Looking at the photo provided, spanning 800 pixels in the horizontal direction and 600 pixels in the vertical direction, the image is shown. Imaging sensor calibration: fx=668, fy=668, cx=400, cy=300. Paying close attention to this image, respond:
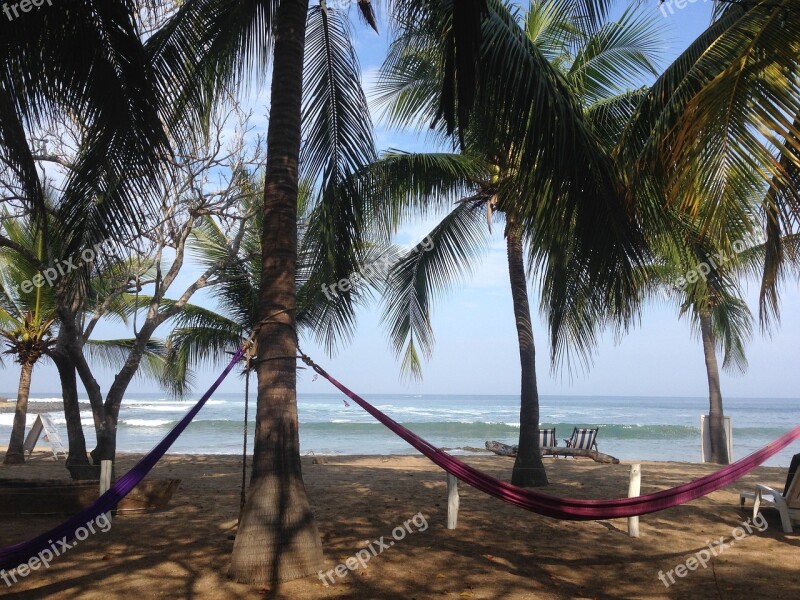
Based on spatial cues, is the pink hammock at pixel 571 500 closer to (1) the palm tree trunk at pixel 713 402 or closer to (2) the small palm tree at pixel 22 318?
(2) the small palm tree at pixel 22 318

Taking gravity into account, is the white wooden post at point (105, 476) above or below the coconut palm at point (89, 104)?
below

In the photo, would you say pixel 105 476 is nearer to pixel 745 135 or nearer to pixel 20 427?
pixel 745 135

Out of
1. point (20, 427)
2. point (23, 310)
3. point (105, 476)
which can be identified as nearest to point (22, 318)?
point (23, 310)

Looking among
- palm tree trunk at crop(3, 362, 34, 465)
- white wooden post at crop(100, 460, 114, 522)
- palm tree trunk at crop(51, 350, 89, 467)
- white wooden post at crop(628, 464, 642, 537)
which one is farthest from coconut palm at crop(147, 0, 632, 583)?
palm tree trunk at crop(3, 362, 34, 465)

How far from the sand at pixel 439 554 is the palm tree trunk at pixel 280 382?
0.17 meters

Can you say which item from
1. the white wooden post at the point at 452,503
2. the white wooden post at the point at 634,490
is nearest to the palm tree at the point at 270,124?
the white wooden post at the point at 452,503

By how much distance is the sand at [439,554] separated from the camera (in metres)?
3.50

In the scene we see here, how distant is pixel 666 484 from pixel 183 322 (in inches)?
299

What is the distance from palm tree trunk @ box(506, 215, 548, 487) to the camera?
7.16 metres

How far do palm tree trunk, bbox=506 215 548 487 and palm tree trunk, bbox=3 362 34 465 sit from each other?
6950 millimetres

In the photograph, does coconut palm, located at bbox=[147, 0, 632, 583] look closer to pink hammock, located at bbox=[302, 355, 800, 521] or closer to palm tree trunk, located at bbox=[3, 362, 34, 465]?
pink hammock, located at bbox=[302, 355, 800, 521]

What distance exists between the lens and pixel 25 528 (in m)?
4.81

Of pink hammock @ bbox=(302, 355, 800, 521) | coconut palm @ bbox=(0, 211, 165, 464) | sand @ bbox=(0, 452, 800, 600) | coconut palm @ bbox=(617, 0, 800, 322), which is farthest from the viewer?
coconut palm @ bbox=(0, 211, 165, 464)

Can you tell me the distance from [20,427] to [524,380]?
7472mm
